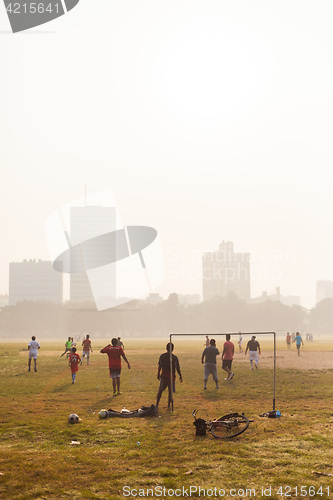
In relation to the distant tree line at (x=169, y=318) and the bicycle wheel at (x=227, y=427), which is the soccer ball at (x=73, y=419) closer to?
the bicycle wheel at (x=227, y=427)

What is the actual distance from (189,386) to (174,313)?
536 ft

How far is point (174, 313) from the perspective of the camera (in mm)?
185125

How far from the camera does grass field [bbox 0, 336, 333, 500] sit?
8930mm

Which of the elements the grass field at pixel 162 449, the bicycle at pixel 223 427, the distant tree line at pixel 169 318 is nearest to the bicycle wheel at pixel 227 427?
the bicycle at pixel 223 427

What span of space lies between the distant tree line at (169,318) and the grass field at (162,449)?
525ft

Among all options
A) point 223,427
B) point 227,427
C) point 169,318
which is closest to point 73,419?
point 223,427

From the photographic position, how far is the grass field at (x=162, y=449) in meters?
8.93

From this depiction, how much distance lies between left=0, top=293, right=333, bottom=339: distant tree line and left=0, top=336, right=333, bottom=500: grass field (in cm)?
16014

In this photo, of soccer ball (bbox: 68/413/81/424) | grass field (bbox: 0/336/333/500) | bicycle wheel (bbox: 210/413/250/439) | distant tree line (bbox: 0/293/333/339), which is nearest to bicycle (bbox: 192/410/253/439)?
bicycle wheel (bbox: 210/413/250/439)

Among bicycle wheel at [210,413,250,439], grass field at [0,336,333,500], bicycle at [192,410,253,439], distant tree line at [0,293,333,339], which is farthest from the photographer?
distant tree line at [0,293,333,339]

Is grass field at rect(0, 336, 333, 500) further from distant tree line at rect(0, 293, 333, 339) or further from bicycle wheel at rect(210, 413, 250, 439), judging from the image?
distant tree line at rect(0, 293, 333, 339)

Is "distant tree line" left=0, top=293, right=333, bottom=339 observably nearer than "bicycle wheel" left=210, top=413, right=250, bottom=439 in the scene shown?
No

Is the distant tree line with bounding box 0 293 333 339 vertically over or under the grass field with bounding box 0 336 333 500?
under

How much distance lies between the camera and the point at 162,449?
11.3m
